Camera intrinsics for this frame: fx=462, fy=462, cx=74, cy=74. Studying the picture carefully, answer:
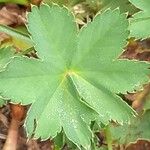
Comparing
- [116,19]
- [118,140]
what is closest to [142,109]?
[118,140]

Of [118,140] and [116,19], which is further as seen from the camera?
[118,140]

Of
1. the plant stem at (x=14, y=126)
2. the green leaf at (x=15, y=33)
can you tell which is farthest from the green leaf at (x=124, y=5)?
the plant stem at (x=14, y=126)

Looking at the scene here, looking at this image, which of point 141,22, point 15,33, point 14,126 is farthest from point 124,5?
point 14,126

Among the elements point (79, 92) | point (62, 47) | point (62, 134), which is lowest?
point (62, 134)

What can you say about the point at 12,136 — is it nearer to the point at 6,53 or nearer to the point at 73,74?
the point at 6,53

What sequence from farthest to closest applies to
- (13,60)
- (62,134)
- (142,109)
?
(142,109) → (62,134) → (13,60)

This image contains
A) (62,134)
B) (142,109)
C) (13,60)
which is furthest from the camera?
(142,109)

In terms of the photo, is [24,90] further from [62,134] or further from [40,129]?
[62,134]

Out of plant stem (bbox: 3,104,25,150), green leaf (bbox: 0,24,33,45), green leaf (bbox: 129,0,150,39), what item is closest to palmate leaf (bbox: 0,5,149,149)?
green leaf (bbox: 129,0,150,39)
